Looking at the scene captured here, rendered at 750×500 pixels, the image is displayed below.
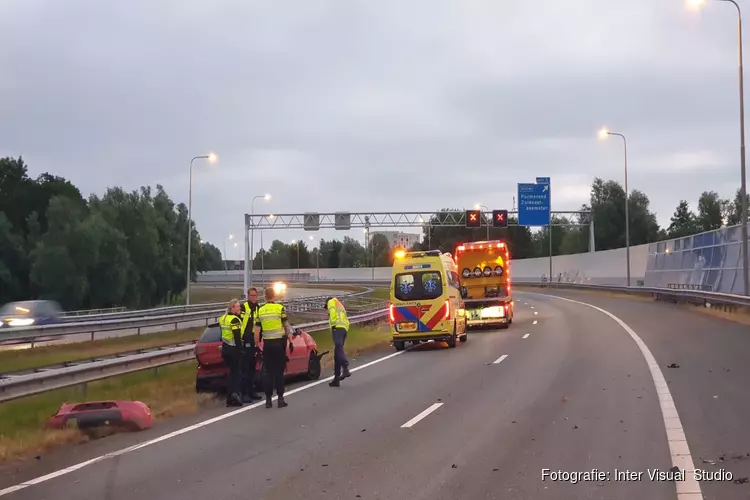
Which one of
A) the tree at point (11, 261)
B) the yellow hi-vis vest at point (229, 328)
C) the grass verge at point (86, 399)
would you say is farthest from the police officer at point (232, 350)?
the tree at point (11, 261)

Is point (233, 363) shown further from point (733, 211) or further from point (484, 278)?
point (733, 211)

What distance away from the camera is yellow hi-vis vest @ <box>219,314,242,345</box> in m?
13.5

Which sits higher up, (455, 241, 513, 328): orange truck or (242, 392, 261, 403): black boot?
(455, 241, 513, 328): orange truck

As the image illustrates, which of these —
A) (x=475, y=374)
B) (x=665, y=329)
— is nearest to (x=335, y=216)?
(x=665, y=329)

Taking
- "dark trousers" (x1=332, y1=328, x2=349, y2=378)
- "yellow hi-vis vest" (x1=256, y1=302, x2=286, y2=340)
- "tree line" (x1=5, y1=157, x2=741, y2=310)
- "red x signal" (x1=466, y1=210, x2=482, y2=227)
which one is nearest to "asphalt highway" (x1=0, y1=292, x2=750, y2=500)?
"dark trousers" (x1=332, y1=328, x2=349, y2=378)

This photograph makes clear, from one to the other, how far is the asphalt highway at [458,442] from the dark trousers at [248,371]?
2.49ft

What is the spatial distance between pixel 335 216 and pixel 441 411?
5552 cm

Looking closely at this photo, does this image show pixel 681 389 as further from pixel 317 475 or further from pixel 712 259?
pixel 712 259

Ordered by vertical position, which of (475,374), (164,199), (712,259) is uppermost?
(164,199)

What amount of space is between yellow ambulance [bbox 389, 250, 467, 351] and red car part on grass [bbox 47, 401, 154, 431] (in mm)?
12903

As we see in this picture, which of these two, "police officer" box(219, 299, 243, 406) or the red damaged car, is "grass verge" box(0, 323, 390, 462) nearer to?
the red damaged car

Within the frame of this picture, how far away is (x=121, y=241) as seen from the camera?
71.8 m

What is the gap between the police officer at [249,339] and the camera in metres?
13.7

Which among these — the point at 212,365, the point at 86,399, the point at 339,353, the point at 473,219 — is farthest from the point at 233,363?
the point at 473,219
